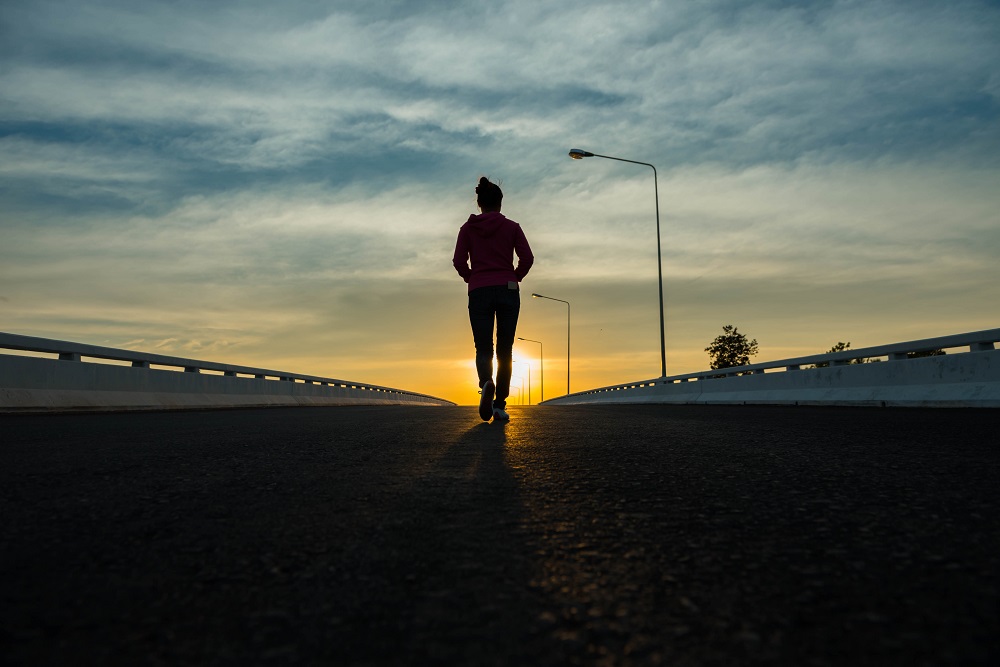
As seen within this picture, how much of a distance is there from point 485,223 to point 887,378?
7.41 meters

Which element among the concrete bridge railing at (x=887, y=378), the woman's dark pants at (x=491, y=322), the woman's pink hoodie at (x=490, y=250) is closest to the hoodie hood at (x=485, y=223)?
the woman's pink hoodie at (x=490, y=250)

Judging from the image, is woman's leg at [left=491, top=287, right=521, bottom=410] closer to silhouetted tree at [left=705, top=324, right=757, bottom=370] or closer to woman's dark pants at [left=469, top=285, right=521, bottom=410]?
woman's dark pants at [left=469, top=285, right=521, bottom=410]

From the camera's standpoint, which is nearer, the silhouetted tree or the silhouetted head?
the silhouetted head

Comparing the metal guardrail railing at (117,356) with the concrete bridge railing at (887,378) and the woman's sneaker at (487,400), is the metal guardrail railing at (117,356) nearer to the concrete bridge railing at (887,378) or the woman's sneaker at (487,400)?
the woman's sneaker at (487,400)

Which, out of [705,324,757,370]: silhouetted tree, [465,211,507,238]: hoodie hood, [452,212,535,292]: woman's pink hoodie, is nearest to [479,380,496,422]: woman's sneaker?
[452,212,535,292]: woman's pink hoodie

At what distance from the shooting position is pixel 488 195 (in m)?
9.23

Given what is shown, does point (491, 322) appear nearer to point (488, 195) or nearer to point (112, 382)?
point (488, 195)

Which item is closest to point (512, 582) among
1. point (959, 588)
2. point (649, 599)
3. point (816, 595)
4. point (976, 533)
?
point (649, 599)

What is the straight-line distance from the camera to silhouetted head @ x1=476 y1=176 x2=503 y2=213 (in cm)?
921

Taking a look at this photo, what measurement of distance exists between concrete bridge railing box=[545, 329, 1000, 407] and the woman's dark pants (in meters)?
5.74

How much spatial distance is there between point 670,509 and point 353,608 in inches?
63.3

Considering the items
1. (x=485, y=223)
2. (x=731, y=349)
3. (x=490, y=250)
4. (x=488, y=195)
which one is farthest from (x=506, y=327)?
(x=731, y=349)

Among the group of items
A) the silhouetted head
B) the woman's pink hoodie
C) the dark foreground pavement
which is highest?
the silhouetted head

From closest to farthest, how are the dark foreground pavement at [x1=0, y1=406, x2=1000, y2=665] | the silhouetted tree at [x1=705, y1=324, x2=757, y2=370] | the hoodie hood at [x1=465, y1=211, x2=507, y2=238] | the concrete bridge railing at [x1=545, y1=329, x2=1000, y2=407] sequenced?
1. the dark foreground pavement at [x1=0, y1=406, x2=1000, y2=665]
2. the hoodie hood at [x1=465, y1=211, x2=507, y2=238]
3. the concrete bridge railing at [x1=545, y1=329, x2=1000, y2=407]
4. the silhouetted tree at [x1=705, y1=324, x2=757, y2=370]
